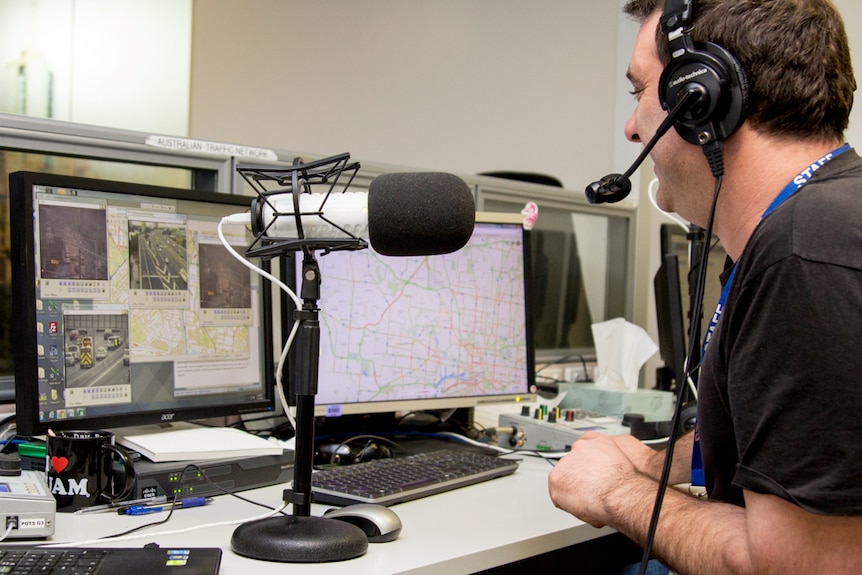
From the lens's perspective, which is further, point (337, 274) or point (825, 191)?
point (337, 274)

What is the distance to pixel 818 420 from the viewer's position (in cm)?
70

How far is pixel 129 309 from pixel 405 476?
1.60 ft

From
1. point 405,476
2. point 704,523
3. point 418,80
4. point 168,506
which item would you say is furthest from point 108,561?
point 418,80

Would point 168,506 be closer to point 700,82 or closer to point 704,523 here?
point 704,523

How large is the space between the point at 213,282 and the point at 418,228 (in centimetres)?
54

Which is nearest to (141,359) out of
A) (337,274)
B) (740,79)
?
(337,274)

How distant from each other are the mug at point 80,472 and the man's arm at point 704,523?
589mm

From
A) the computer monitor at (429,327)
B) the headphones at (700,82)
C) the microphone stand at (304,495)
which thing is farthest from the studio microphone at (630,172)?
the computer monitor at (429,327)

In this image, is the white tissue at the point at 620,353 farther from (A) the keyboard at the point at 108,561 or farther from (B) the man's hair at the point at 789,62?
(A) the keyboard at the point at 108,561

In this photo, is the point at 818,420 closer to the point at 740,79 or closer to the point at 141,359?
the point at 740,79

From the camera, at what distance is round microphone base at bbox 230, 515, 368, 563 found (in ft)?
2.95

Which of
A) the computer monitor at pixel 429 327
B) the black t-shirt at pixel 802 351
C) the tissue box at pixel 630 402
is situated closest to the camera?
the black t-shirt at pixel 802 351

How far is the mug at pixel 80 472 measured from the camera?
106 cm

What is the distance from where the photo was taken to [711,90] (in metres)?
0.86
